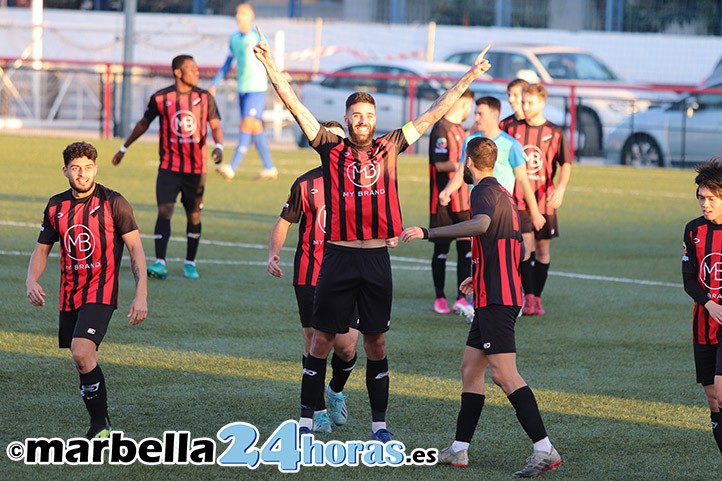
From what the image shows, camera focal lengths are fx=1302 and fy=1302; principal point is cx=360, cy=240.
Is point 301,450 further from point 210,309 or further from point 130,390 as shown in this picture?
point 210,309

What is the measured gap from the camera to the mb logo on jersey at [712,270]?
658 centimetres

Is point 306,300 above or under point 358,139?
under

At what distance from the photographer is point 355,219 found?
6.96 m

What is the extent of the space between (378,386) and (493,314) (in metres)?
0.81

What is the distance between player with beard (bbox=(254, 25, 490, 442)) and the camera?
697 cm

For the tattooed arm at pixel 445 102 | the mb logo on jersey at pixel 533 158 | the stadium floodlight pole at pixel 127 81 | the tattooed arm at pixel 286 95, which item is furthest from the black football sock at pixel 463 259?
the stadium floodlight pole at pixel 127 81

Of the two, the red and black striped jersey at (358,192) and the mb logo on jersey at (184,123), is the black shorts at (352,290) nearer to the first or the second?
the red and black striped jersey at (358,192)

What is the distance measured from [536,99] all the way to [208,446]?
540 centimetres

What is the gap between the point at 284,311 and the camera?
37.0 ft

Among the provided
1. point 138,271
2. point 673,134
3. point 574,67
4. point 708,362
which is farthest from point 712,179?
point 574,67

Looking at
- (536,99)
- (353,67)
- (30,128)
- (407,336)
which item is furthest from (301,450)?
(30,128)

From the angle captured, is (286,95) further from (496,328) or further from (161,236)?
(161,236)

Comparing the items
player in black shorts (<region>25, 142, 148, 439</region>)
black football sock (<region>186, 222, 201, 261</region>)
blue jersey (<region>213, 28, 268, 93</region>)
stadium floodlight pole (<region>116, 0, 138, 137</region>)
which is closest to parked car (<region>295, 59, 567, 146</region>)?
stadium floodlight pole (<region>116, 0, 138, 137</region>)

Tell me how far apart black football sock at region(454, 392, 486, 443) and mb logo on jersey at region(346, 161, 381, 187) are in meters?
1.24
